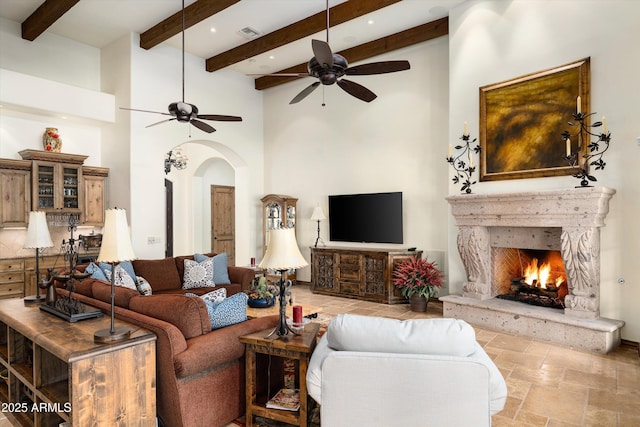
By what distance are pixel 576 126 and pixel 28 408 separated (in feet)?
18.5

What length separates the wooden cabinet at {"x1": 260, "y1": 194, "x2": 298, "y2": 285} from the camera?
25.2 ft

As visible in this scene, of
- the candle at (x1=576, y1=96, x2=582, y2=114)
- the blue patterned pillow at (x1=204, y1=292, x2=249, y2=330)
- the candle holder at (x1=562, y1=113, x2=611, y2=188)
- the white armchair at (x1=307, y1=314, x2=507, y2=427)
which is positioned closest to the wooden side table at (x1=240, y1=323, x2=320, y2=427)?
the blue patterned pillow at (x1=204, y1=292, x2=249, y2=330)

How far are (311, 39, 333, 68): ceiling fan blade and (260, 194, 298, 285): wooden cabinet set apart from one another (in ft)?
14.7

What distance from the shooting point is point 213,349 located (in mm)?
A: 2344

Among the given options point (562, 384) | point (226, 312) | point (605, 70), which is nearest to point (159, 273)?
point (226, 312)

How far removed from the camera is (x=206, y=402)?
93.4 inches

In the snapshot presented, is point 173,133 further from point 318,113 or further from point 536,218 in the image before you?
point 536,218

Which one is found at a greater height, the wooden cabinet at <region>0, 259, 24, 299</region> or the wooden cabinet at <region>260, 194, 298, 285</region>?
the wooden cabinet at <region>260, 194, 298, 285</region>

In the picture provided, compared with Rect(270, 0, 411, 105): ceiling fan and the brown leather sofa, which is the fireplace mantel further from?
the brown leather sofa

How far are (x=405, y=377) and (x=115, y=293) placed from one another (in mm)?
2129

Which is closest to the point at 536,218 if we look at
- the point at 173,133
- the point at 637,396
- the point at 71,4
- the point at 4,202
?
the point at 637,396

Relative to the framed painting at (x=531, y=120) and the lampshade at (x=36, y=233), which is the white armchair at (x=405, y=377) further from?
the framed painting at (x=531, y=120)

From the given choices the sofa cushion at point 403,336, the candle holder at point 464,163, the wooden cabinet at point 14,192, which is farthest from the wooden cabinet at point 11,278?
the candle holder at point 464,163

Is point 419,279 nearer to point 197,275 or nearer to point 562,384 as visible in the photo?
point 562,384
